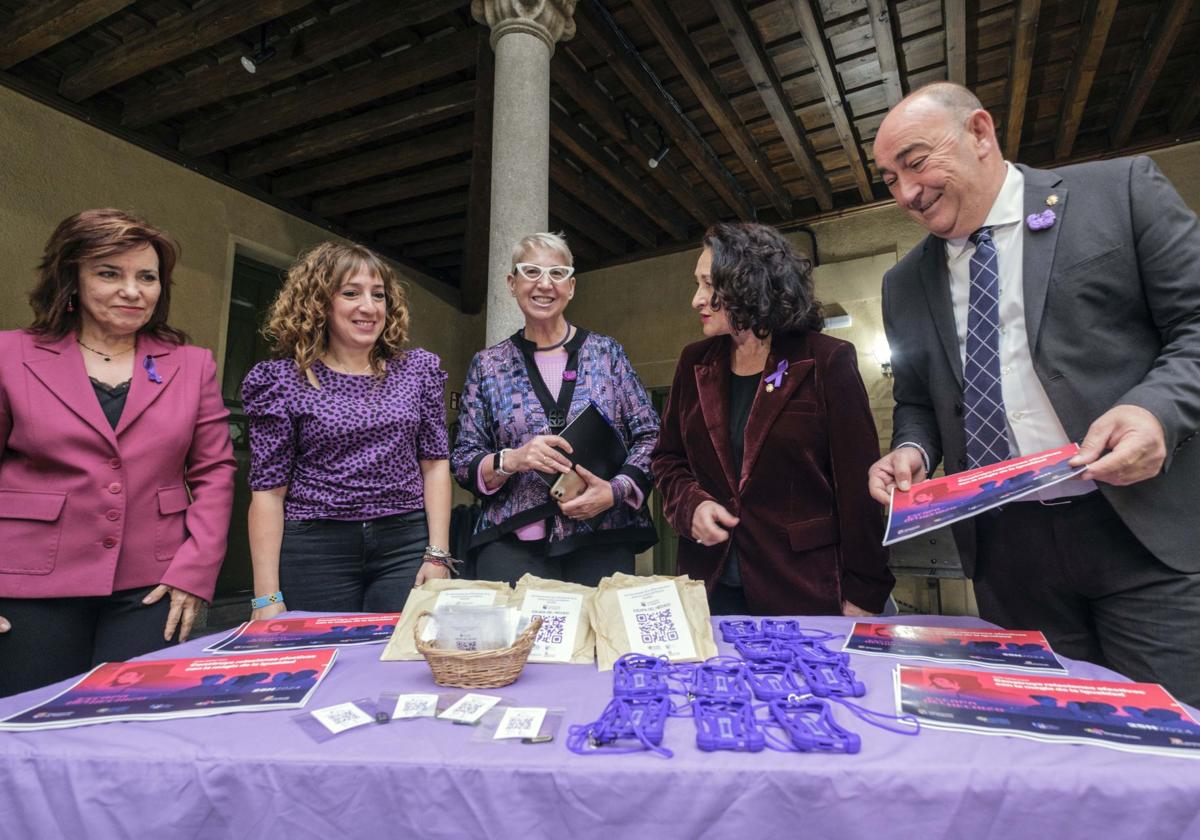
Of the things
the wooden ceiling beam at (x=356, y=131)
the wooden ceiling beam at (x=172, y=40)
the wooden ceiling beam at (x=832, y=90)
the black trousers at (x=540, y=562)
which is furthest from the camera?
the wooden ceiling beam at (x=356, y=131)

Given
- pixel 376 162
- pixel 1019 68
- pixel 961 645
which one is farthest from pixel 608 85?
pixel 961 645

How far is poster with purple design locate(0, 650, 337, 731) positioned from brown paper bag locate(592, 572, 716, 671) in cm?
48

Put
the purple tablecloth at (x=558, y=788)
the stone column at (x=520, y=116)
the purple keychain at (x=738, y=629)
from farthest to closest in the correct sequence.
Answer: the stone column at (x=520, y=116), the purple keychain at (x=738, y=629), the purple tablecloth at (x=558, y=788)

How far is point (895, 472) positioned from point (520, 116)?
119 inches

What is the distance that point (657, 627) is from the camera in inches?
49.3

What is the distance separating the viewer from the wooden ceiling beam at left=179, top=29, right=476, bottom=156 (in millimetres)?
4957

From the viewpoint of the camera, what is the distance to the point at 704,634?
125cm

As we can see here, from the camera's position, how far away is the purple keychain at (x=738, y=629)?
131 cm

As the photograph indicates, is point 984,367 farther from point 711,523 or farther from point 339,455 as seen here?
point 339,455

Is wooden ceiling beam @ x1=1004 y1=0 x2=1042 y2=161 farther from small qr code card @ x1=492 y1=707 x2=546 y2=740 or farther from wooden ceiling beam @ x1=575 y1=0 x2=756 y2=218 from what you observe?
small qr code card @ x1=492 y1=707 x2=546 y2=740

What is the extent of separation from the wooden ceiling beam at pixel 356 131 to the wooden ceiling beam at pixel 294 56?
60cm

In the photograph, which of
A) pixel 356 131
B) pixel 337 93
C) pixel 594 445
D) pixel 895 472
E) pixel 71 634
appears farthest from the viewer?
pixel 356 131

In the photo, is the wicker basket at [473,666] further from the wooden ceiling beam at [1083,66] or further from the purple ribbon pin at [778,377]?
the wooden ceiling beam at [1083,66]

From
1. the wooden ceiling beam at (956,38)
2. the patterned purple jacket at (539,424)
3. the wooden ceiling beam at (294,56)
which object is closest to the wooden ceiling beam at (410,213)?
the wooden ceiling beam at (294,56)
